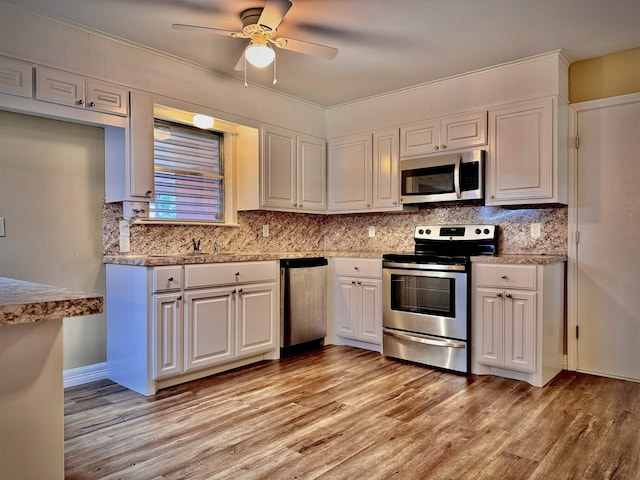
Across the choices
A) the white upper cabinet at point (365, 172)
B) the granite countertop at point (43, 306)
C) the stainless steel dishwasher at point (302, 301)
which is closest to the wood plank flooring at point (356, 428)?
the stainless steel dishwasher at point (302, 301)

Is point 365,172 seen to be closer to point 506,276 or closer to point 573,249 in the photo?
point 506,276

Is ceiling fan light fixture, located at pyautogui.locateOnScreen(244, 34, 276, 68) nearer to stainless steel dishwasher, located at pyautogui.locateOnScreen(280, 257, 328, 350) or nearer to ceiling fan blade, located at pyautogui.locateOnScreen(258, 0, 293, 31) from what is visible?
ceiling fan blade, located at pyautogui.locateOnScreen(258, 0, 293, 31)

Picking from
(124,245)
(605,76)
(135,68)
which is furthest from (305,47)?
(605,76)

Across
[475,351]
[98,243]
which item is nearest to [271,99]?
[98,243]

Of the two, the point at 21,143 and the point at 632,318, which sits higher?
the point at 21,143

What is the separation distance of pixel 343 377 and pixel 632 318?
2169 mm

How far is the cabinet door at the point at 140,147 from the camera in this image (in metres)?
3.04

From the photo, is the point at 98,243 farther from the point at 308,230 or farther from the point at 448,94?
the point at 448,94

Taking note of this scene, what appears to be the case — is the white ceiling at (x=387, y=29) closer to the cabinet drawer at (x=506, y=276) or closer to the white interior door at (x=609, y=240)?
the white interior door at (x=609, y=240)

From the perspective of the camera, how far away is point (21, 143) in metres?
2.81

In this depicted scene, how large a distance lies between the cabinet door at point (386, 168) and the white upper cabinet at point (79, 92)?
2.25 meters

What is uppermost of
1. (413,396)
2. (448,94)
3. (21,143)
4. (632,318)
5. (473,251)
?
(448,94)

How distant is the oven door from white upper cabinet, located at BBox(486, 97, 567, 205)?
2.45 feet

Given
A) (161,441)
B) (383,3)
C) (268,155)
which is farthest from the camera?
(268,155)
